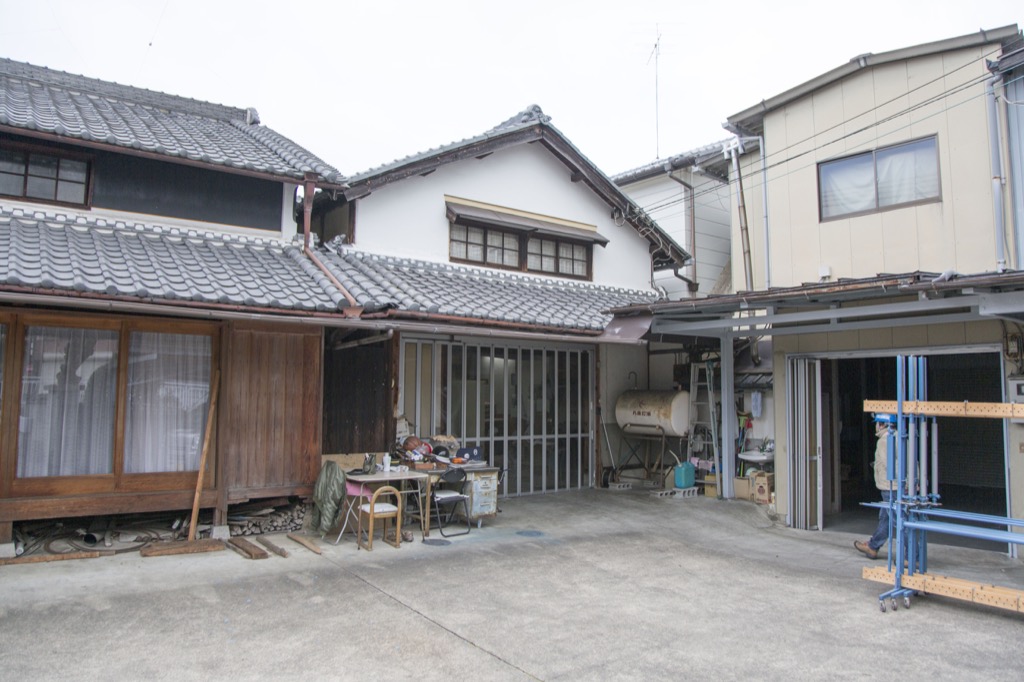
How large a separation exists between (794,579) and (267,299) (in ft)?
20.4

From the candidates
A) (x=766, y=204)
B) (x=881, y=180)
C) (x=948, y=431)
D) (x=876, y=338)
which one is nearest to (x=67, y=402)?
(x=766, y=204)

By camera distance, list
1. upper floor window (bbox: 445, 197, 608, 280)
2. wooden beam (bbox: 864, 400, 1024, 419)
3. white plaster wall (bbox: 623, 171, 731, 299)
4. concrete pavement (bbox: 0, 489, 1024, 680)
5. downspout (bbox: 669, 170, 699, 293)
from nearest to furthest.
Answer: concrete pavement (bbox: 0, 489, 1024, 680)
wooden beam (bbox: 864, 400, 1024, 419)
upper floor window (bbox: 445, 197, 608, 280)
downspout (bbox: 669, 170, 699, 293)
white plaster wall (bbox: 623, 171, 731, 299)

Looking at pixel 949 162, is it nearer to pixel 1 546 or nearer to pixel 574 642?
pixel 574 642

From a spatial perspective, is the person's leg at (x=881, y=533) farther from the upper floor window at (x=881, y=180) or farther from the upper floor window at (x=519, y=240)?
the upper floor window at (x=519, y=240)

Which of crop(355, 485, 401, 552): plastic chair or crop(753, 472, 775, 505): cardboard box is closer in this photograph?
crop(355, 485, 401, 552): plastic chair

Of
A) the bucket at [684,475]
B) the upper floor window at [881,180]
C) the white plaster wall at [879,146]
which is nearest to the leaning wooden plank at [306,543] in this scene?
the bucket at [684,475]

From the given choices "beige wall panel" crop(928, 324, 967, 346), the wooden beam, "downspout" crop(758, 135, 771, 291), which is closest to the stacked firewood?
the wooden beam

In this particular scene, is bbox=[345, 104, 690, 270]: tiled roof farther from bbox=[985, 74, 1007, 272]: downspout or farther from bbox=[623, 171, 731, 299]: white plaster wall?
bbox=[985, 74, 1007, 272]: downspout

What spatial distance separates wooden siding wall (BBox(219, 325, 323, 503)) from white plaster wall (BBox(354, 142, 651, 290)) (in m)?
2.34

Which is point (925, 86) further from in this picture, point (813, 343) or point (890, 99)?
point (813, 343)

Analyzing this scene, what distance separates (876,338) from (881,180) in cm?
206

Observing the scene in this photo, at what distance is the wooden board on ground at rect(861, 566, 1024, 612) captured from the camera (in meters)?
5.48

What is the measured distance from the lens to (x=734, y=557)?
7.83 m

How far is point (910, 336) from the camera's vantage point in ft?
27.6
